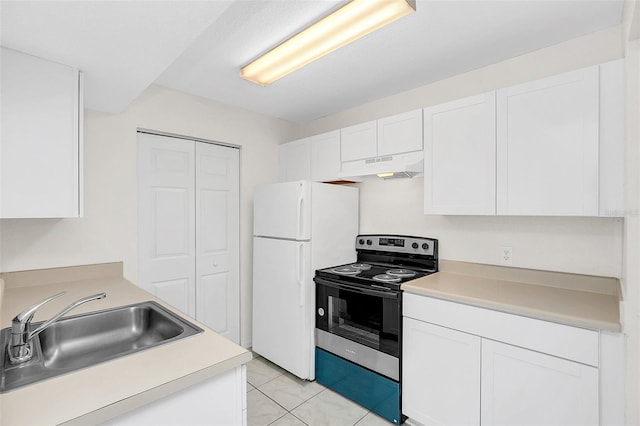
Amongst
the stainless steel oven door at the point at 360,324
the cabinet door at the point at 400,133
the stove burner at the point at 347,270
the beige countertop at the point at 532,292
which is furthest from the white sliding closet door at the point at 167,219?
the beige countertop at the point at 532,292

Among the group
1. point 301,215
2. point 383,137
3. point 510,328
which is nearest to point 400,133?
point 383,137

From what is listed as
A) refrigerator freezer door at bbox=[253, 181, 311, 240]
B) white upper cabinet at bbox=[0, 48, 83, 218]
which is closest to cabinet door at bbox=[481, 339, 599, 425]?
refrigerator freezer door at bbox=[253, 181, 311, 240]

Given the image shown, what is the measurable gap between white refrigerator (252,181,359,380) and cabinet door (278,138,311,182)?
1.40 feet

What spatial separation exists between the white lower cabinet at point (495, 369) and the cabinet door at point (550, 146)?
0.65 m

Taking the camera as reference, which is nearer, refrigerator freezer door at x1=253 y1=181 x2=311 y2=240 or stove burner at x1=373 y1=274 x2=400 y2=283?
stove burner at x1=373 y1=274 x2=400 y2=283

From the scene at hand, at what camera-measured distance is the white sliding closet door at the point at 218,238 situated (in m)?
2.83

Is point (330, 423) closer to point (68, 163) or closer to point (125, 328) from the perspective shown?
point (125, 328)

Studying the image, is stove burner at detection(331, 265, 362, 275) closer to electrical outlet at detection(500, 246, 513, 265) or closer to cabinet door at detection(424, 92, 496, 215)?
cabinet door at detection(424, 92, 496, 215)

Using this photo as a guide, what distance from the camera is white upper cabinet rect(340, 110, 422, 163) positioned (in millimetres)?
2285

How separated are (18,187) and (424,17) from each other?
2139 mm

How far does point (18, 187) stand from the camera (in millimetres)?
1399

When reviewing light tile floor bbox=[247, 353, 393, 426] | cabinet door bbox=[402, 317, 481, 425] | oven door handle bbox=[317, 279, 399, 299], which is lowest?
light tile floor bbox=[247, 353, 393, 426]

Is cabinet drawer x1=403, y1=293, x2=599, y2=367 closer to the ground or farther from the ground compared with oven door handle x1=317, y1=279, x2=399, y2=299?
closer to the ground

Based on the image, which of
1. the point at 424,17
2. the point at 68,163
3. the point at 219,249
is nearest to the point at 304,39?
the point at 424,17
